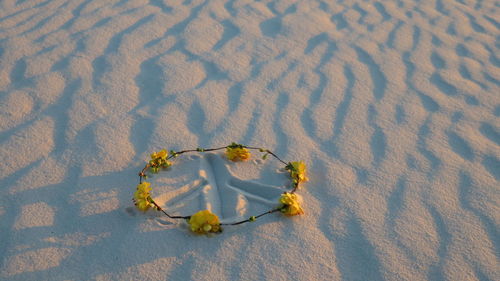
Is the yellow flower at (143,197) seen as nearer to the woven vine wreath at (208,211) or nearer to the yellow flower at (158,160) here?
the woven vine wreath at (208,211)

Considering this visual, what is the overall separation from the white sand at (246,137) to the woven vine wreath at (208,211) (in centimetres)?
4

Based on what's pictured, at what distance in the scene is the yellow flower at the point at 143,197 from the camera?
69.8 inches

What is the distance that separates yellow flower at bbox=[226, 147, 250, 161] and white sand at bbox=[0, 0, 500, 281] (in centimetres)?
5

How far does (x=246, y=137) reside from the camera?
228 centimetres

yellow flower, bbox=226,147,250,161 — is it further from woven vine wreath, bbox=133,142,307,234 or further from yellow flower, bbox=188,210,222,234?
yellow flower, bbox=188,210,222,234

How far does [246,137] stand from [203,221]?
680mm

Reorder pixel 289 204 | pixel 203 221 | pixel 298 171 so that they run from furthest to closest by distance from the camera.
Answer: pixel 298 171, pixel 289 204, pixel 203 221

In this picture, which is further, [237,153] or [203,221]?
[237,153]

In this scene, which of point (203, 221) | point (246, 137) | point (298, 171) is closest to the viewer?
point (203, 221)

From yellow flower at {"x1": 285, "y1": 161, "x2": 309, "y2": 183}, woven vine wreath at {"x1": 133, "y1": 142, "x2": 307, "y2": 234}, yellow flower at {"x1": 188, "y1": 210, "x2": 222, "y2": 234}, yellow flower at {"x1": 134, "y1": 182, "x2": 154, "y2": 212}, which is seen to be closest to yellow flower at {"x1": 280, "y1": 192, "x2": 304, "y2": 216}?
woven vine wreath at {"x1": 133, "y1": 142, "x2": 307, "y2": 234}

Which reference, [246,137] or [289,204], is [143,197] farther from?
[246,137]

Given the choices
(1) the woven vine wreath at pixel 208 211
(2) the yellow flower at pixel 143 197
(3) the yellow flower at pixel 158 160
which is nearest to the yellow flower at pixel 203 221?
(1) the woven vine wreath at pixel 208 211

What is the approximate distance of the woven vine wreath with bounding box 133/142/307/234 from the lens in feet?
5.60

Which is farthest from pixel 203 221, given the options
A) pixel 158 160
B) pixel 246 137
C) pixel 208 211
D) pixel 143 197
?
pixel 246 137
